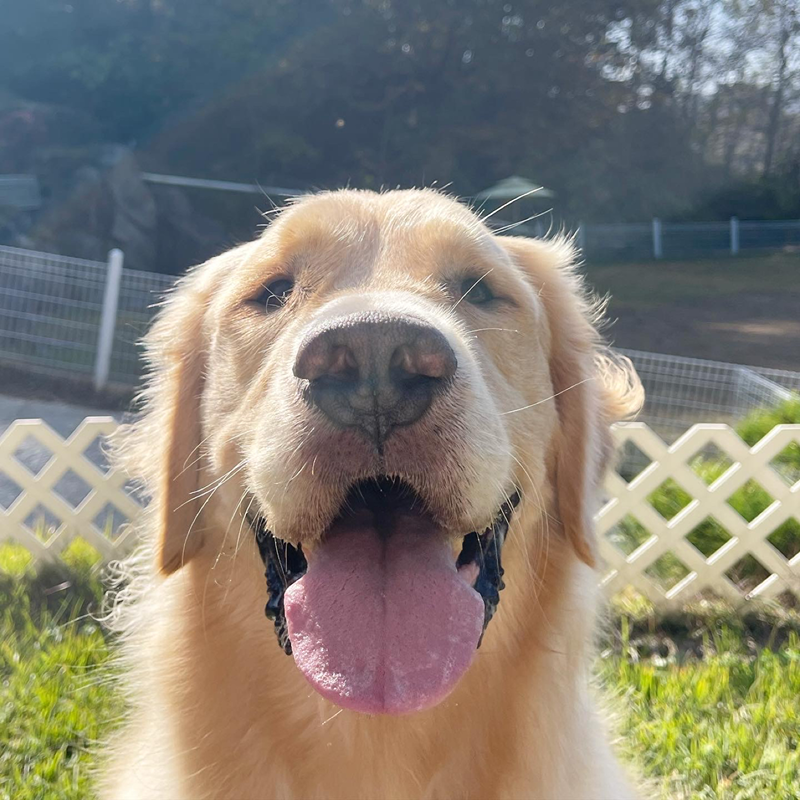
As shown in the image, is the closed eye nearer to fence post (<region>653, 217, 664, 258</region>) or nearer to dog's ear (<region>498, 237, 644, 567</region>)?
dog's ear (<region>498, 237, 644, 567</region>)

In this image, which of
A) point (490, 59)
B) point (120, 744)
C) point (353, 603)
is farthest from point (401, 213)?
point (490, 59)

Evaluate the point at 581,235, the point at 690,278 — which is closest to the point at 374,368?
the point at 690,278

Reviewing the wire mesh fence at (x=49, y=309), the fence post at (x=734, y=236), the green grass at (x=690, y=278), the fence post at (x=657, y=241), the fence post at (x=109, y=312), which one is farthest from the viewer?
the fence post at (x=657, y=241)

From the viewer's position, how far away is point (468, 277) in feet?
6.50

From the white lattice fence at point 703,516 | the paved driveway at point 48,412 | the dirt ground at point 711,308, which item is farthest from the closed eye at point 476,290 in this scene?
the paved driveway at point 48,412

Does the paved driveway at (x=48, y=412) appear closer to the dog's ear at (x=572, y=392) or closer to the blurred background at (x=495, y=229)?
the blurred background at (x=495, y=229)

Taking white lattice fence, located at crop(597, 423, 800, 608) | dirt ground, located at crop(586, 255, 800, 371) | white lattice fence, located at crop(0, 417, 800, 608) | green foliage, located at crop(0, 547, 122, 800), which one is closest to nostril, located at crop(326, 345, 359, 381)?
green foliage, located at crop(0, 547, 122, 800)

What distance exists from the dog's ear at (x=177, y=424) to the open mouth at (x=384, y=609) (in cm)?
56

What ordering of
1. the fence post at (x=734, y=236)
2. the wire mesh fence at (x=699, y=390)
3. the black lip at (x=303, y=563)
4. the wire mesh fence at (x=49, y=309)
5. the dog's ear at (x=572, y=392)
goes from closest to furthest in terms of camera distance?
the black lip at (x=303, y=563) → the dog's ear at (x=572, y=392) → the wire mesh fence at (x=699, y=390) → the wire mesh fence at (x=49, y=309) → the fence post at (x=734, y=236)

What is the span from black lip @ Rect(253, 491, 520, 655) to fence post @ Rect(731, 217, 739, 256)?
11.3 meters

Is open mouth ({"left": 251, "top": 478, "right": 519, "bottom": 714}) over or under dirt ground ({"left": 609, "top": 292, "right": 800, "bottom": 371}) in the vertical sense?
over

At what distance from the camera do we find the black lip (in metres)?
1.72

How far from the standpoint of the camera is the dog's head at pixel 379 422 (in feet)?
4.55

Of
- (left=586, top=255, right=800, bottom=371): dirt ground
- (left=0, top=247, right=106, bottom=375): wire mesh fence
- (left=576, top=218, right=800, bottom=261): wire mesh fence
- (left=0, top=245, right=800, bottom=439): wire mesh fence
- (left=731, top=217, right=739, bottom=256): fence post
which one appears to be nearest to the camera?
(left=0, top=245, right=800, bottom=439): wire mesh fence
